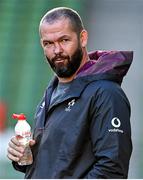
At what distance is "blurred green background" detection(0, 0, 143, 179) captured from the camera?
784cm

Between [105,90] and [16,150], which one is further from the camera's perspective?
[16,150]

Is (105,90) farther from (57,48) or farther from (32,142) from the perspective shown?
(32,142)

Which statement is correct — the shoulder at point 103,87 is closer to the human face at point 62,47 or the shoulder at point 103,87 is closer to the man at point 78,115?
the man at point 78,115

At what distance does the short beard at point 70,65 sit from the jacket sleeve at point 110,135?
Result: 0.21 meters

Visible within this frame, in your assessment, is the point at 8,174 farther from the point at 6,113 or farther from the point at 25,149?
the point at 25,149

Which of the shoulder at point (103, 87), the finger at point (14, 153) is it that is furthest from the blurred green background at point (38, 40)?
the shoulder at point (103, 87)

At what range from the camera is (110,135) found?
9.04 ft

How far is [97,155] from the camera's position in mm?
2760

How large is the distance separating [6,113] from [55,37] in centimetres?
458

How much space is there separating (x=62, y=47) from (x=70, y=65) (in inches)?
3.4

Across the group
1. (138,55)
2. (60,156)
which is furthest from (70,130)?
(138,55)

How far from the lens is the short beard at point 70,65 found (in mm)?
2961

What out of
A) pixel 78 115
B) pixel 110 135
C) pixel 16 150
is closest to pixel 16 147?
pixel 16 150

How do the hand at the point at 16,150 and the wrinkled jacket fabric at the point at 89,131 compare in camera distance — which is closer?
the wrinkled jacket fabric at the point at 89,131
